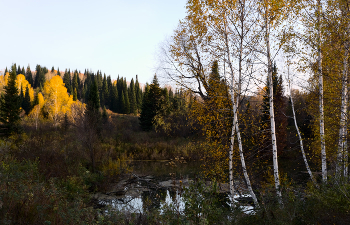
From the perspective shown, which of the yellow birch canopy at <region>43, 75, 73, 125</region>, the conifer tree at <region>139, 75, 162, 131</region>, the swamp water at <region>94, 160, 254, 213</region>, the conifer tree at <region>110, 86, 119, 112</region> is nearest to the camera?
the swamp water at <region>94, 160, 254, 213</region>

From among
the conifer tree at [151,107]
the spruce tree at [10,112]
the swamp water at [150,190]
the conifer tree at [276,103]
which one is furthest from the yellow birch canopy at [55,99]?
the conifer tree at [276,103]

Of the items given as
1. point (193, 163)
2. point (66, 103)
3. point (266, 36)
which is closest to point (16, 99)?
point (66, 103)

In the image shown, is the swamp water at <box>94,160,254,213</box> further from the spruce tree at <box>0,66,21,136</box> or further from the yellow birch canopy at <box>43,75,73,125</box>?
the yellow birch canopy at <box>43,75,73,125</box>

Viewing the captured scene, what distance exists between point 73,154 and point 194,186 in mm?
10077

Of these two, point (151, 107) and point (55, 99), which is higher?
point (55, 99)

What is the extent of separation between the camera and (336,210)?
3.78m

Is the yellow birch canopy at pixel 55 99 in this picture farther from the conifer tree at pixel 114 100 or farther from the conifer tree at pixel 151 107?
the conifer tree at pixel 114 100

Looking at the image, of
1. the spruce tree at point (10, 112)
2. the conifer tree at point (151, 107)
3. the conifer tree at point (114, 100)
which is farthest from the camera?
the conifer tree at point (114, 100)

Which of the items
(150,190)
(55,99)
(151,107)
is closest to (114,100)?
(55,99)

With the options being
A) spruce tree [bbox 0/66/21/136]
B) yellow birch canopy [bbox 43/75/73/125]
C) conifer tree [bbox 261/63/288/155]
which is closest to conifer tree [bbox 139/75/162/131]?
yellow birch canopy [bbox 43/75/73/125]

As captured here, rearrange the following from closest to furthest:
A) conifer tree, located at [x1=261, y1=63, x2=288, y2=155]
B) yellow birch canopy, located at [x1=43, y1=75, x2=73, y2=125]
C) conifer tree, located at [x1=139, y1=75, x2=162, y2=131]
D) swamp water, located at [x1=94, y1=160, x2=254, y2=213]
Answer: conifer tree, located at [x1=261, y1=63, x2=288, y2=155]
swamp water, located at [x1=94, y1=160, x2=254, y2=213]
conifer tree, located at [x1=139, y1=75, x2=162, y2=131]
yellow birch canopy, located at [x1=43, y1=75, x2=73, y2=125]

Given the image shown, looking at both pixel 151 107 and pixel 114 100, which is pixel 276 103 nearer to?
pixel 151 107

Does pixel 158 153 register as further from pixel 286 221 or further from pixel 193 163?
pixel 286 221

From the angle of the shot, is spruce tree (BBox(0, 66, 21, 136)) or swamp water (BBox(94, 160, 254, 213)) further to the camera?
spruce tree (BBox(0, 66, 21, 136))
